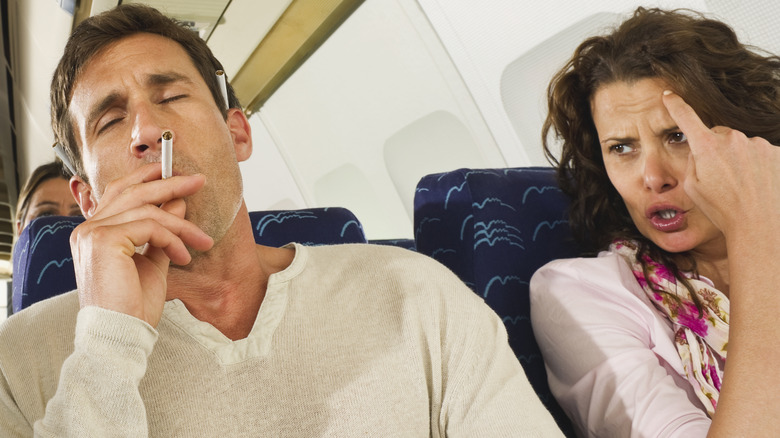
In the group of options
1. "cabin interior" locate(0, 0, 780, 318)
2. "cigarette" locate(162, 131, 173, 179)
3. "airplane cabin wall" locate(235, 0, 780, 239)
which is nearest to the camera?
"cigarette" locate(162, 131, 173, 179)

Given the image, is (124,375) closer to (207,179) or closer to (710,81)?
(207,179)

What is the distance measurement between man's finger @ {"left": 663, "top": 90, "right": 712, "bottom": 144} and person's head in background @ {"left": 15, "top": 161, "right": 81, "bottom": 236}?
2.68m

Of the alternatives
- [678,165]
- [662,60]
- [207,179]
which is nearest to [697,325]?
[678,165]

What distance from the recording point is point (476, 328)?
1.39m

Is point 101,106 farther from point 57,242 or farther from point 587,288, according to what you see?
point 587,288

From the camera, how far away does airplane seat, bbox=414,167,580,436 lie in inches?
69.6

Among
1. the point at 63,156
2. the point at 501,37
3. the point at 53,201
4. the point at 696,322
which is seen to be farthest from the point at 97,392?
the point at 501,37

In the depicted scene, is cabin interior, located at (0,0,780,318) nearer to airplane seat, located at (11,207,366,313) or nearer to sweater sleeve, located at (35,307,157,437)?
airplane seat, located at (11,207,366,313)

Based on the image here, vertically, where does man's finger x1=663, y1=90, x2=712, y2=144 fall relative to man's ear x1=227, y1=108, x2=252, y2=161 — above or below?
below

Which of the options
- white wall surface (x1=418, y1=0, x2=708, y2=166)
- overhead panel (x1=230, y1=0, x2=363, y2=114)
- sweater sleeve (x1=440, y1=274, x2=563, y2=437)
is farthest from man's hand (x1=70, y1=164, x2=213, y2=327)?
overhead panel (x1=230, y1=0, x2=363, y2=114)

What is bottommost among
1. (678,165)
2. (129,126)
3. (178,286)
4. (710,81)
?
(678,165)

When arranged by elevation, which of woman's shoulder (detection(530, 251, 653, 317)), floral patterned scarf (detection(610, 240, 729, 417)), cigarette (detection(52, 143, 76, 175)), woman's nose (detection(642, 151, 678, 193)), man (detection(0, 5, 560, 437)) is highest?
cigarette (detection(52, 143, 76, 175))

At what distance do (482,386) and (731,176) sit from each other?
700 millimetres

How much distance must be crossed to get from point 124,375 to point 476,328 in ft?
2.18
